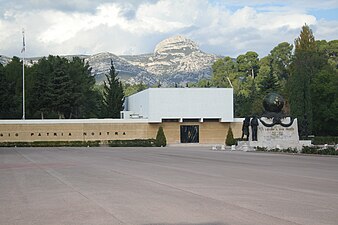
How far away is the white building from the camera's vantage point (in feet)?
236

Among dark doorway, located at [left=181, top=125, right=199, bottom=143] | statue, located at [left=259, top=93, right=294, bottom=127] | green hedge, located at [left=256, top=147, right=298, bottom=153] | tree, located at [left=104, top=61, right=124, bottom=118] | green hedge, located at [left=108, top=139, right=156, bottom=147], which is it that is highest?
tree, located at [left=104, top=61, right=124, bottom=118]

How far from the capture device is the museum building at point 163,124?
70.2 metres

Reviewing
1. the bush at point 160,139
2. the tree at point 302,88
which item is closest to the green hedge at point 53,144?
the bush at point 160,139

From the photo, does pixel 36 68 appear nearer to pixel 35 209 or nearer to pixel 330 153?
pixel 330 153

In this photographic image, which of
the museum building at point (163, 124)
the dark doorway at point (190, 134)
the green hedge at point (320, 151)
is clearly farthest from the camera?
the dark doorway at point (190, 134)

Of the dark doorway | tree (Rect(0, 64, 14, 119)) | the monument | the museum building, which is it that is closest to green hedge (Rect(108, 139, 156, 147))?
the museum building

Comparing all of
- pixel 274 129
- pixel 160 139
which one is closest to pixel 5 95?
pixel 160 139

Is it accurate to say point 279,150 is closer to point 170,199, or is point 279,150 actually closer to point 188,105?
point 188,105

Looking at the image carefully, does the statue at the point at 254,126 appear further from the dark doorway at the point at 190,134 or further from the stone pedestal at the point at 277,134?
the dark doorway at the point at 190,134

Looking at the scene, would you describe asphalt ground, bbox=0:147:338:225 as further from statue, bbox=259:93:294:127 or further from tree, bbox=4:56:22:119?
→ tree, bbox=4:56:22:119

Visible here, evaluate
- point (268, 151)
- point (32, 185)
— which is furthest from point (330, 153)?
point (32, 185)

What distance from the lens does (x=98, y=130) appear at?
71.4 meters

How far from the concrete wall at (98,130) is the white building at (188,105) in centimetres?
127

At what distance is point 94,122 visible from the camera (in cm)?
7131
